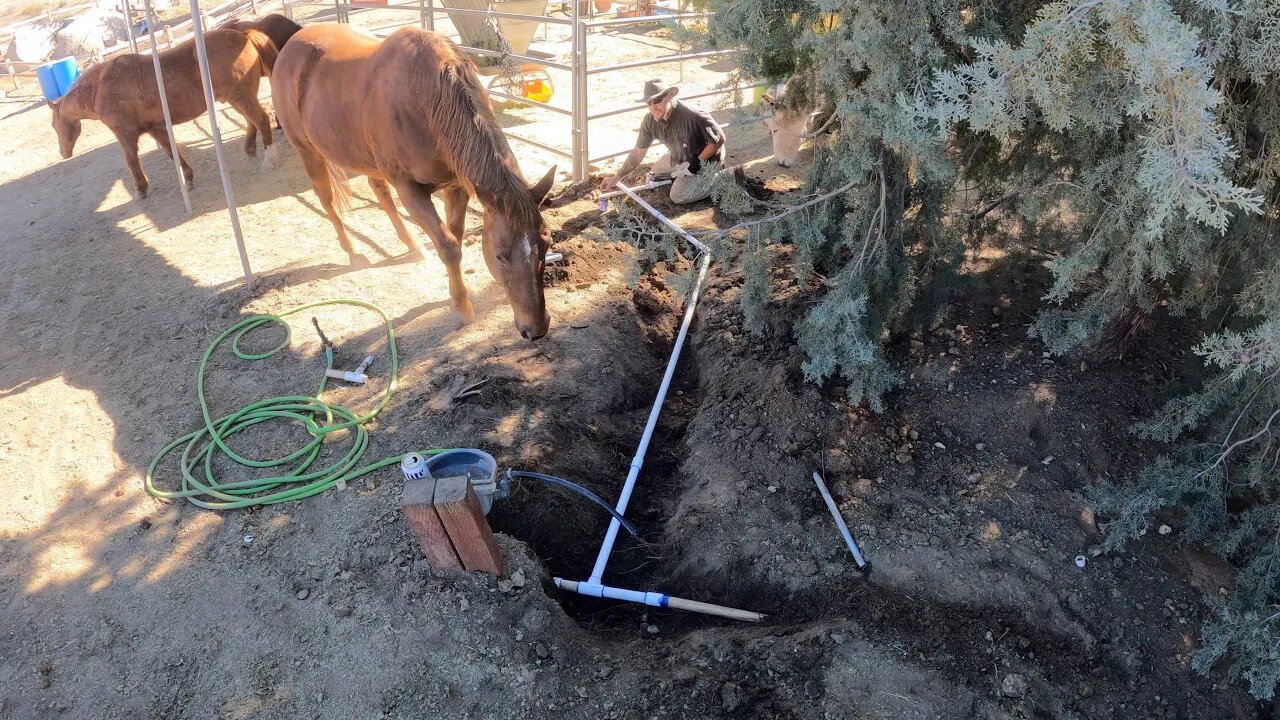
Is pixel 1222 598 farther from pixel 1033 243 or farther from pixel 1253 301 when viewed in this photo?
pixel 1033 243

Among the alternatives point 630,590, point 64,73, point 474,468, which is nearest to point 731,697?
point 630,590

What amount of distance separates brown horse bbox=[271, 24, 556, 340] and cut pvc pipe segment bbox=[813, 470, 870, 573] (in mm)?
1823

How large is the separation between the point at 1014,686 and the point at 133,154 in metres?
8.42

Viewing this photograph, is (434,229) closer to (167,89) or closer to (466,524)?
(466,524)

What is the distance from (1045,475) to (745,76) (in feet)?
8.34

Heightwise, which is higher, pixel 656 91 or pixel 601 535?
pixel 656 91

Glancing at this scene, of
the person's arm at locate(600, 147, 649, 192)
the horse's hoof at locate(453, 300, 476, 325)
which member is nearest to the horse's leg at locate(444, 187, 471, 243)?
the horse's hoof at locate(453, 300, 476, 325)

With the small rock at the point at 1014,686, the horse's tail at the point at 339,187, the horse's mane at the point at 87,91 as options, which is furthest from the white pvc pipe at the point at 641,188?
the horse's mane at the point at 87,91

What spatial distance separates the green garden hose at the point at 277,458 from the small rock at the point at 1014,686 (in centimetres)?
268

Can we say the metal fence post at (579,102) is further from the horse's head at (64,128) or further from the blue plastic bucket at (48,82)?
the blue plastic bucket at (48,82)

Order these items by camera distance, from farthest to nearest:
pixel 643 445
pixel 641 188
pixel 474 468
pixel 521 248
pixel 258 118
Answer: pixel 258 118 → pixel 641 188 → pixel 521 248 → pixel 643 445 → pixel 474 468

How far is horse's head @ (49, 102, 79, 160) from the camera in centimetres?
759

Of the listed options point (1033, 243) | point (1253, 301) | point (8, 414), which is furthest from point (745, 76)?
point (8, 414)

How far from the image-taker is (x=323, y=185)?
19.5 ft
